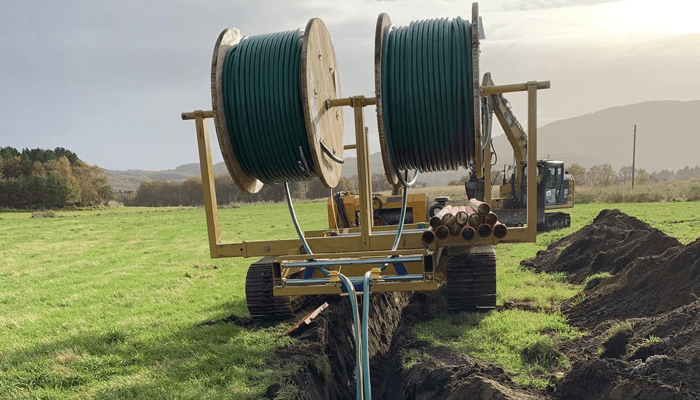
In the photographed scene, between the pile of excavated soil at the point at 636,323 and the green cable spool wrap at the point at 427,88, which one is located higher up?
the green cable spool wrap at the point at 427,88

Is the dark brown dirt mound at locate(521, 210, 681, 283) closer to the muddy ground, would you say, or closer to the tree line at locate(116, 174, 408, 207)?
the muddy ground

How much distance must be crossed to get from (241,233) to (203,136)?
15.0 metres

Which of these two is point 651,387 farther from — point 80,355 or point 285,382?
point 80,355

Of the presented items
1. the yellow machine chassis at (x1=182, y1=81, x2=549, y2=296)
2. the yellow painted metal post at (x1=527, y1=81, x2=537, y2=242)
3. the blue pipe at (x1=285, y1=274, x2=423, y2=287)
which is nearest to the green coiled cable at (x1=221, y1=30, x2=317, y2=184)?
the yellow machine chassis at (x1=182, y1=81, x2=549, y2=296)

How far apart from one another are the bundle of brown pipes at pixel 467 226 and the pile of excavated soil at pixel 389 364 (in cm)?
125

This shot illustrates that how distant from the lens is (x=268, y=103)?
5.59 meters

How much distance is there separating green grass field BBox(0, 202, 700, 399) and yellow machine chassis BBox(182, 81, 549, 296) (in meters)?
0.97

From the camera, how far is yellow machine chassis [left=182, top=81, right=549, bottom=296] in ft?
16.5

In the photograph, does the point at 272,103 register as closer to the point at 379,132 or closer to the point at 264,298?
the point at 379,132

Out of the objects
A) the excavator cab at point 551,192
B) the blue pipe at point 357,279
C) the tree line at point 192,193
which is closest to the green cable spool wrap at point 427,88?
the blue pipe at point 357,279

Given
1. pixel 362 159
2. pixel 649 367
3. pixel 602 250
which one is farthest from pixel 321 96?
pixel 602 250

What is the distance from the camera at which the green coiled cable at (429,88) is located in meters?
5.26

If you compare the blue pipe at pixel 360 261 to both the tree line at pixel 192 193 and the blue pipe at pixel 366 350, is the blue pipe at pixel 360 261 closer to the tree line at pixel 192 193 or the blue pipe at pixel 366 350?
the blue pipe at pixel 366 350

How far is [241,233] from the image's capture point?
20562 millimetres
